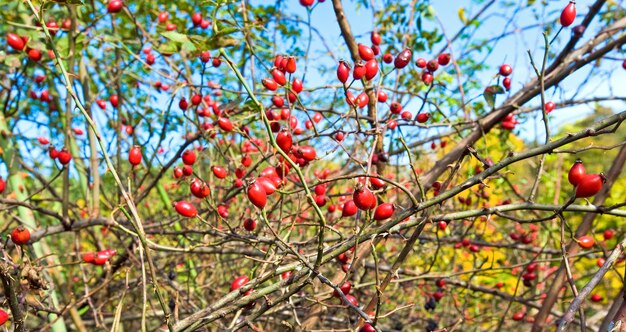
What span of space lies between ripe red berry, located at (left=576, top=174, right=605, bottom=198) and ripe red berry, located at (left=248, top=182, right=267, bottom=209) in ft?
2.08

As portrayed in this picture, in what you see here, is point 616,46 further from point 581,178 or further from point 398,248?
point 398,248

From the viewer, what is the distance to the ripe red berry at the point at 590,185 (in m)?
0.97

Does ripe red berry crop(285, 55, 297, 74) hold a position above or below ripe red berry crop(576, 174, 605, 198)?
above

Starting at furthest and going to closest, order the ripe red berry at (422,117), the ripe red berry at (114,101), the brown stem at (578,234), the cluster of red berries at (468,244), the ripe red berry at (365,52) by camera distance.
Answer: the ripe red berry at (114,101)
the cluster of red berries at (468,244)
the ripe red berry at (422,117)
the brown stem at (578,234)
the ripe red berry at (365,52)

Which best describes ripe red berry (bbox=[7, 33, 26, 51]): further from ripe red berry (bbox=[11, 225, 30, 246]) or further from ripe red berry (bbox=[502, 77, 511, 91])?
ripe red berry (bbox=[502, 77, 511, 91])

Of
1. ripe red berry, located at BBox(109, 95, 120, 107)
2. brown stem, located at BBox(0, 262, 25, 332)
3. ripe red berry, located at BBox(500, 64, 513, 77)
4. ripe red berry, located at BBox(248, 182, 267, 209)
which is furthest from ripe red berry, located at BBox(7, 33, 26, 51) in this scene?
ripe red berry, located at BBox(500, 64, 513, 77)

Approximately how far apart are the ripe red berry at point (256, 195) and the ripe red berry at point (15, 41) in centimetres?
160

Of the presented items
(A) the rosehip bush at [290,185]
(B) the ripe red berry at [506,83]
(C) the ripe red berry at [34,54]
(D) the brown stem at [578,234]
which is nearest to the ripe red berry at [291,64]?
(A) the rosehip bush at [290,185]

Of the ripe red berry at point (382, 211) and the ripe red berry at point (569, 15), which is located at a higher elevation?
the ripe red berry at point (569, 15)

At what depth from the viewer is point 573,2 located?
161 centimetres

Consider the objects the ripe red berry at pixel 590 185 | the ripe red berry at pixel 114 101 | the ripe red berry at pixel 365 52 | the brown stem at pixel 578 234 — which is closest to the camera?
the ripe red berry at pixel 590 185

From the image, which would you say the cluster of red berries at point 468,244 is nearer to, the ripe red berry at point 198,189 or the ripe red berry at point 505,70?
the ripe red berry at point 505,70

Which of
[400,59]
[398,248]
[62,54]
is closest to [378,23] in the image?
[398,248]

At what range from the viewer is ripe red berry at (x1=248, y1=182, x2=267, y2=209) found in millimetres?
1064
